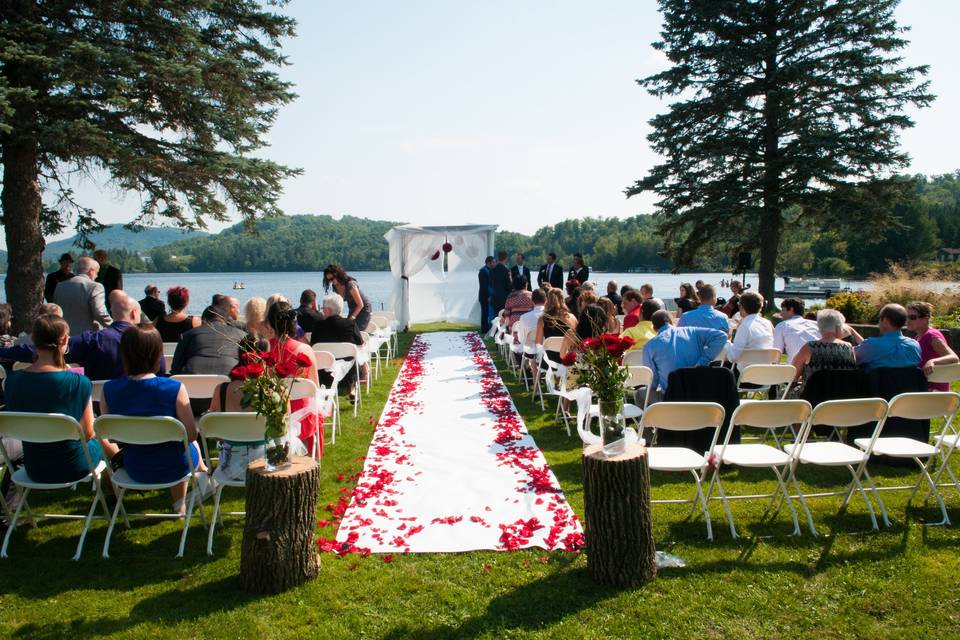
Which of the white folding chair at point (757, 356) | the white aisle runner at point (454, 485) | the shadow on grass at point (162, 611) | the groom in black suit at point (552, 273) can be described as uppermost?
the groom in black suit at point (552, 273)

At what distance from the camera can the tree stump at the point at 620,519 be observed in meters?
3.16

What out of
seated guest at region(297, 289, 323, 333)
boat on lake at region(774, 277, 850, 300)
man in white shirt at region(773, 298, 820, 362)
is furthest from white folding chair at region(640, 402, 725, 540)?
boat on lake at region(774, 277, 850, 300)

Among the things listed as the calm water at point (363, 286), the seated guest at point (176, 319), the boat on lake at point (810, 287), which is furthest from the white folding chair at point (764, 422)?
the boat on lake at point (810, 287)

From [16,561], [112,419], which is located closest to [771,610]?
[112,419]

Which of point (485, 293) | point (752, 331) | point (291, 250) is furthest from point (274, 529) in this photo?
point (291, 250)

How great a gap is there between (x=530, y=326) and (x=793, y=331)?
3.24m

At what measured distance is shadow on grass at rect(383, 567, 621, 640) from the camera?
9.39 ft

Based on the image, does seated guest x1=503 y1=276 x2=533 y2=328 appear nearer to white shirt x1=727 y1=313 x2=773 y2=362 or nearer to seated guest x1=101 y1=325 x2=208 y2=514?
white shirt x1=727 y1=313 x2=773 y2=362

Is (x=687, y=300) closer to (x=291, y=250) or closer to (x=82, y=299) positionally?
(x=82, y=299)

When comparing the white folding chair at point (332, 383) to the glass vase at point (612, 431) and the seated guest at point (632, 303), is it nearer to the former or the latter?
the glass vase at point (612, 431)

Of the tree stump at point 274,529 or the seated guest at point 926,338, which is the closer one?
the tree stump at point 274,529

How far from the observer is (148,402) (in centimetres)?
376

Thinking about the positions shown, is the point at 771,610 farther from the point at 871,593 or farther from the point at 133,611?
the point at 133,611

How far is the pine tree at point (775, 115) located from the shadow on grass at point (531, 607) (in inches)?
755
